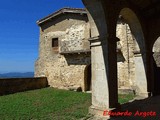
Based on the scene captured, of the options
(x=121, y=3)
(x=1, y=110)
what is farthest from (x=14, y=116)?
(x=121, y=3)

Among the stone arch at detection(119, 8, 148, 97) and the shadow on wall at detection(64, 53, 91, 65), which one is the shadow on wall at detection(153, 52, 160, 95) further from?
the shadow on wall at detection(64, 53, 91, 65)

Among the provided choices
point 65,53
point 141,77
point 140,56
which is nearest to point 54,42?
point 65,53

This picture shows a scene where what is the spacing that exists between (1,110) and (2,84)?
Result: 527 cm

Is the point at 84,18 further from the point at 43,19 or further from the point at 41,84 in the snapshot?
the point at 41,84

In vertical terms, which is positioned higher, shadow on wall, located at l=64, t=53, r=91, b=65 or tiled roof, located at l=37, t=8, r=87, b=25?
tiled roof, located at l=37, t=8, r=87, b=25

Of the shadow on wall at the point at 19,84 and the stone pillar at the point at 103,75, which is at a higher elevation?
the stone pillar at the point at 103,75

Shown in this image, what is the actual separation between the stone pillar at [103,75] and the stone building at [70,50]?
6.80 m

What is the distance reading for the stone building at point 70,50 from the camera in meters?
12.5

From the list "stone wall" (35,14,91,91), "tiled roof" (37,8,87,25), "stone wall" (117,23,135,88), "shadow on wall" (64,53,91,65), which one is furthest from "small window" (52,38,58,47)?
"stone wall" (117,23,135,88)

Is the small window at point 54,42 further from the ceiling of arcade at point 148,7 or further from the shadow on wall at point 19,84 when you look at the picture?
the ceiling of arcade at point 148,7

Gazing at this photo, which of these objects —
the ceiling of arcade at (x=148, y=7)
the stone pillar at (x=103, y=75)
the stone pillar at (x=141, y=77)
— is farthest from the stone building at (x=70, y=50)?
the stone pillar at (x=103, y=75)

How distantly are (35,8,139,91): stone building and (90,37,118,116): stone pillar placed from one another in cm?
680

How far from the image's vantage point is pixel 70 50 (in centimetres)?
1516

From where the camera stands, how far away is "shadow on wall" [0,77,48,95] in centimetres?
A: 1225
